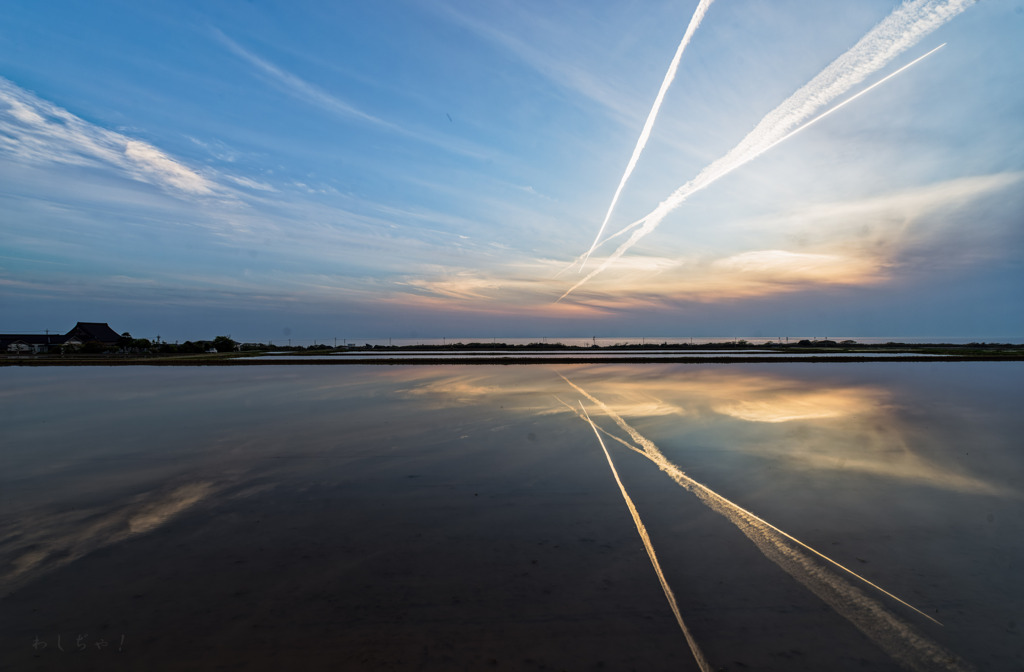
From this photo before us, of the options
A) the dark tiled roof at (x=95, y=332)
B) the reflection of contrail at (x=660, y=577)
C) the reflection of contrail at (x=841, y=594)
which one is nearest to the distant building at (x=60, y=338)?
the dark tiled roof at (x=95, y=332)

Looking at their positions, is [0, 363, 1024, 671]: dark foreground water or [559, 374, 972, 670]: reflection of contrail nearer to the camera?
[559, 374, 972, 670]: reflection of contrail

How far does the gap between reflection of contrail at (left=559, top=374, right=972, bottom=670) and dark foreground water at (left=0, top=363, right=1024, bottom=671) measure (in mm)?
34

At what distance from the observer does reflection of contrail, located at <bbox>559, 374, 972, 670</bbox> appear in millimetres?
4402

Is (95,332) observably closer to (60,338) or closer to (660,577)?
(60,338)

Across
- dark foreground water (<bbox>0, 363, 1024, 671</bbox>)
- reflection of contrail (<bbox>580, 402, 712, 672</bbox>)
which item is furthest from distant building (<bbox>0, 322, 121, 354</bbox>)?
reflection of contrail (<bbox>580, 402, 712, 672</bbox>)

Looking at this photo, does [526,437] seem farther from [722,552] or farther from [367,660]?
→ [367,660]

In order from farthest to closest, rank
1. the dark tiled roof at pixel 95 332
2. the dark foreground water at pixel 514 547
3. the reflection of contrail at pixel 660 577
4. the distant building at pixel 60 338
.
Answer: the dark tiled roof at pixel 95 332 < the distant building at pixel 60 338 < the dark foreground water at pixel 514 547 < the reflection of contrail at pixel 660 577

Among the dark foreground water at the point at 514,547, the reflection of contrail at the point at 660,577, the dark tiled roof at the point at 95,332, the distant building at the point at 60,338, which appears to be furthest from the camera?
the dark tiled roof at the point at 95,332

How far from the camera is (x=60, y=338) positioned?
9606 cm

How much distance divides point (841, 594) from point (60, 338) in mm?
137342

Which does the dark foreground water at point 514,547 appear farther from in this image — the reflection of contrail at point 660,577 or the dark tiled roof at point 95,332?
the dark tiled roof at point 95,332

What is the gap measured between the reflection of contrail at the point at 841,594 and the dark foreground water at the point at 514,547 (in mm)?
34

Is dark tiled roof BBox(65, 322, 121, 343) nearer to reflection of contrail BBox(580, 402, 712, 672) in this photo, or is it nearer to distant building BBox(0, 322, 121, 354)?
distant building BBox(0, 322, 121, 354)

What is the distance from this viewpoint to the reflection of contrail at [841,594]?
440 centimetres
